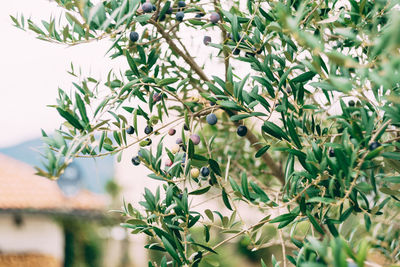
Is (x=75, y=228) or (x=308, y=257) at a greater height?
(x=308, y=257)

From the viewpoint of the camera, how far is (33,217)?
29.1 feet

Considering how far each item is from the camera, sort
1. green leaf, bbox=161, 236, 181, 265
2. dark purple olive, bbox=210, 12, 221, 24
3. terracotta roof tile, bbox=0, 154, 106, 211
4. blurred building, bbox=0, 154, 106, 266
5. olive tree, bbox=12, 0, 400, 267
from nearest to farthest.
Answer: olive tree, bbox=12, 0, 400, 267 → green leaf, bbox=161, 236, 181, 265 → dark purple olive, bbox=210, 12, 221, 24 → blurred building, bbox=0, 154, 106, 266 → terracotta roof tile, bbox=0, 154, 106, 211

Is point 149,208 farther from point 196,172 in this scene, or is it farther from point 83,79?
point 83,79

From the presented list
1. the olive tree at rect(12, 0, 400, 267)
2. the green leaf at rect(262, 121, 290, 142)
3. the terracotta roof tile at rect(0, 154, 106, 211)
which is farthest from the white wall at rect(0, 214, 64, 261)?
the green leaf at rect(262, 121, 290, 142)

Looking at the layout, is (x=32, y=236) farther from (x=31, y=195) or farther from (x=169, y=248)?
(x=169, y=248)

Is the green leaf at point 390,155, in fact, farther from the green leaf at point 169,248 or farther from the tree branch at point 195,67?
the green leaf at point 169,248

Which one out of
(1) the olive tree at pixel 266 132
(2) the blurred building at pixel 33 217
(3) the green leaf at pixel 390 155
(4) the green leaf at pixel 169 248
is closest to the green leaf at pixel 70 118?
(1) the olive tree at pixel 266 132

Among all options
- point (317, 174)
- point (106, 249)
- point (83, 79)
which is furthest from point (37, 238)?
point (317, 174)

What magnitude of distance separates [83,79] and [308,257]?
882mm

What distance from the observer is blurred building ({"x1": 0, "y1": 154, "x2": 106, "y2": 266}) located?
8086 mm

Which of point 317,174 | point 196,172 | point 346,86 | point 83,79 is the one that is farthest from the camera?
point 83,79

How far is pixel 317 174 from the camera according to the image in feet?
2.56

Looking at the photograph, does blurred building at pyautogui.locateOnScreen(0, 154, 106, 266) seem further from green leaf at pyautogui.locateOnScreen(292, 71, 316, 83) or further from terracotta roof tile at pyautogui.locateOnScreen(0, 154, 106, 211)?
green leaf at pyautogui.locateOnScreen(292, 71, 316, 83)

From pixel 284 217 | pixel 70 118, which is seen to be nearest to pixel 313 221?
pixel 284 217
